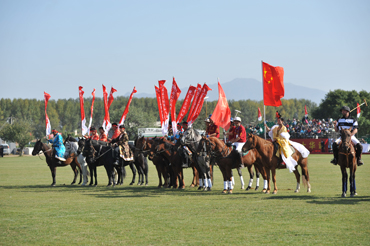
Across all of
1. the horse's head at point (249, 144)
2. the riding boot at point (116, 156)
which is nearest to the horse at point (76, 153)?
the riding boot at point (116, 156)

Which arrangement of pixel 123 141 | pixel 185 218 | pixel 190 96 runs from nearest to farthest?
pixel 185 218 < pixel 123 141 < pixel 190 96

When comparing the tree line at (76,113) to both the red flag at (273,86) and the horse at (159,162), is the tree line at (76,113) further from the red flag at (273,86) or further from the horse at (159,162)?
the horse at (159,162)

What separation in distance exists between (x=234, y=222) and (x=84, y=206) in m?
5.41

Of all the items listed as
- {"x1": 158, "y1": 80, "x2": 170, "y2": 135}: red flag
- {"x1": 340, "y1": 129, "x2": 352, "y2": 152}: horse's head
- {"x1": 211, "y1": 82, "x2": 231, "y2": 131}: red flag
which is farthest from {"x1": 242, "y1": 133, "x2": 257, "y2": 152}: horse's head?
{"x1": 158, "y1": 80, "x2": 170, "y2": 135}: red flag

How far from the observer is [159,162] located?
1994 centimetres

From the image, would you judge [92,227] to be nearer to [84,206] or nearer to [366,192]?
[84,206]

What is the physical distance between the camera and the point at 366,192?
1602cm

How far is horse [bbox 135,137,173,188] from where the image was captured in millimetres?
19828

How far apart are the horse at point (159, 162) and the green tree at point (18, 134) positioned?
58745 millimetres

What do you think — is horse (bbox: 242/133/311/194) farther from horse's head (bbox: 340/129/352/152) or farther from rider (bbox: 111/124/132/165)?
rider (bbox: 111/124/132/165)

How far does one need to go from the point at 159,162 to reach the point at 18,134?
200 feet

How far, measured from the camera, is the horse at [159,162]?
781 inches

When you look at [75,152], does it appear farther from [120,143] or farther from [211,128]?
[211,128]

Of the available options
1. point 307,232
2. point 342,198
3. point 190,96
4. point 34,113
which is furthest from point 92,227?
point 34,113
